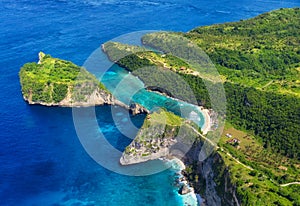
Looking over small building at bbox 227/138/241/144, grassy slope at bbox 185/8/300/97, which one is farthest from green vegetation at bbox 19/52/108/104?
grassy slope at bbox 185/8/300/97

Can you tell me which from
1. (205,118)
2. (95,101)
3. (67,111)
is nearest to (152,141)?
(205,118)

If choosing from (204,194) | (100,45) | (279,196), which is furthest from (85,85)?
(279,196)

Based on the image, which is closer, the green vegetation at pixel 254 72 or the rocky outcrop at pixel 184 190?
the rocky outcrop at pixel 184 190

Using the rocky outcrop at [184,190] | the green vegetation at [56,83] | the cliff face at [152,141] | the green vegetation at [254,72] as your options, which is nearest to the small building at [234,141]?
the green vegetation at [254,72]

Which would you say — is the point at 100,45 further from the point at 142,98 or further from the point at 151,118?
A: the point at 151,118

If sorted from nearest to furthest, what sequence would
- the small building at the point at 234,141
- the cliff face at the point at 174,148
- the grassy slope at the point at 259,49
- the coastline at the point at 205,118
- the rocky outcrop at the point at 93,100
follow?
the cliff face at the point at 174,148 → the small building at the point at 234,141 → the coastline at the point at 205,118 → the rocky outcrop at the point at 93,100 → the grassy slope at the point at 259,49

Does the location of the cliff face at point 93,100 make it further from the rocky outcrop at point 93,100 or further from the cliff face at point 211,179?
the cliff face at point 211,179

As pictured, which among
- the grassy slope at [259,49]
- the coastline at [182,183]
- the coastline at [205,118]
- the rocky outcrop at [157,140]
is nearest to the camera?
the coastline at [182,183]

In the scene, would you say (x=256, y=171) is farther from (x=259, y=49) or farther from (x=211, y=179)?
(x=259, y=49)
